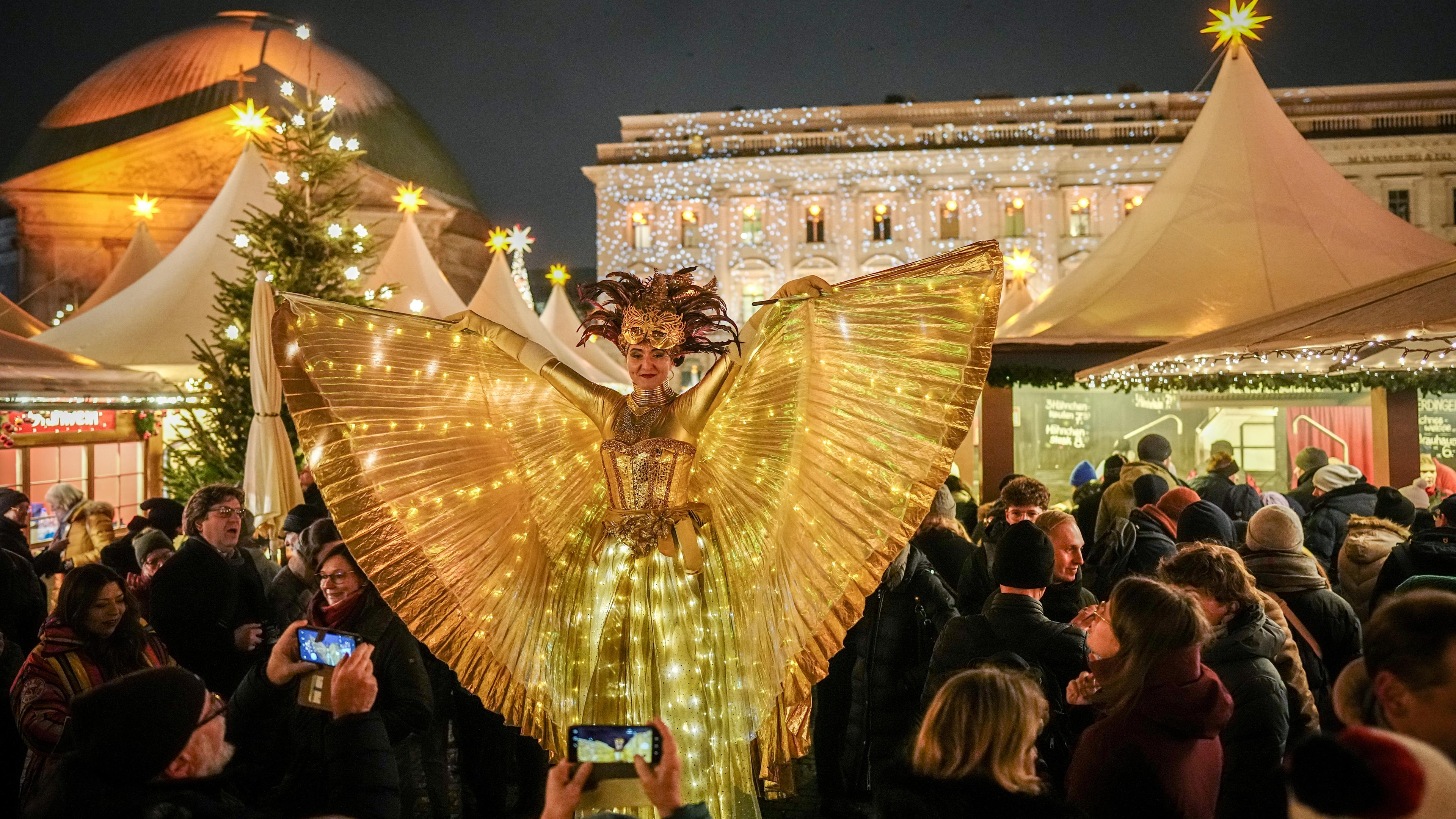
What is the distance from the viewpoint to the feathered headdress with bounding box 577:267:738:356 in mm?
3480

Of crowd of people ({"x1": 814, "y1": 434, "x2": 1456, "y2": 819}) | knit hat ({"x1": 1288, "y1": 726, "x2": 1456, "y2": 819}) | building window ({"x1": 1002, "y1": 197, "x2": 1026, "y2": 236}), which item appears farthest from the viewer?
building window ({"x1": 1002, "y1": 197, "x2": 1026, "y2": 236})

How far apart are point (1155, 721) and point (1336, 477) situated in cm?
529

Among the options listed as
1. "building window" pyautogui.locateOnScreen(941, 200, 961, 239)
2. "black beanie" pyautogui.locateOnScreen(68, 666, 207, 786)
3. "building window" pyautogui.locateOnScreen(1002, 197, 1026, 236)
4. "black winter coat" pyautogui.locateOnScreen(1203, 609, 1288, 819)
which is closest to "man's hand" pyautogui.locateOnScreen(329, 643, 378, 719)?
"black beanie" pyautogui.locateOnScreen(68, 666, 207, 786)

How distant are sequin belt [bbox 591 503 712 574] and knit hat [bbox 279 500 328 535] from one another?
7.97 ft

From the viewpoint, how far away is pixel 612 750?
6.49ft

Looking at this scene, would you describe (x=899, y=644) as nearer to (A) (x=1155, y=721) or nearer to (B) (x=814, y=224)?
(A) (x=1155, y=721)

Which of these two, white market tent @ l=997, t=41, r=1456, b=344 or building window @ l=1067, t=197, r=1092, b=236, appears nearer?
white market tent @ l=997, t=41, r=1456, b=344

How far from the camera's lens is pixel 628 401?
357cm

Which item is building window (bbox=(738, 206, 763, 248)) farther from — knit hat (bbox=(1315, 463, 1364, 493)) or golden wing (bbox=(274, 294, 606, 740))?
golden wing (bbox=(274, 294, 606, 740))

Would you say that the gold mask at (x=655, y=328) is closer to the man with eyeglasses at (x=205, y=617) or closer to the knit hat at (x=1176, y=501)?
the man with eyeglasses at (x=205, y=617)

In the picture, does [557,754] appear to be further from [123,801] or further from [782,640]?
[123,801]

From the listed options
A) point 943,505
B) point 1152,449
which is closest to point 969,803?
point 943,505

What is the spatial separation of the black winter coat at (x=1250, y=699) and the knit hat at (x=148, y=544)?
15.7ft

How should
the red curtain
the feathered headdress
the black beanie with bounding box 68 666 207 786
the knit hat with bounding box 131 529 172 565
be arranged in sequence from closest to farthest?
the black beanie with bounding box 68 666 207 786, the feathered headdress, the knit hat with bounding box 131 529 172 565, the red curtain
